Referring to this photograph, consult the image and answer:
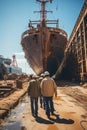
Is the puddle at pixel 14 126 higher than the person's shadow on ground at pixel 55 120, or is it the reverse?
the puddle at pixel 14 126

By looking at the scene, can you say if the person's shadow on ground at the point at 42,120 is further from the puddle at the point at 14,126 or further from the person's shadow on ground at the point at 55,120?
the puddle at the point at 14,126

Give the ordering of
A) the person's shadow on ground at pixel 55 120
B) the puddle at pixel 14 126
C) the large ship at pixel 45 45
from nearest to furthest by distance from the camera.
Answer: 1. the puddle at pixel 14 126
2. the person's shadow on ground at pixel 55 120
3. the large ship at pixel 45 45

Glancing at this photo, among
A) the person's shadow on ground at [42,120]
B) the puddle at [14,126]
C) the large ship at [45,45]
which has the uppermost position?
the large ship at [45,45]

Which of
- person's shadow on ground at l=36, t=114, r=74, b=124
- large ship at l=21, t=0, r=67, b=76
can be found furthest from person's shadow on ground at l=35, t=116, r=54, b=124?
large ship at l=21, t=0, r=67, b=76

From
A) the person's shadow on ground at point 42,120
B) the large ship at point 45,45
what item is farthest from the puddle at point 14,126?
the large ship at point 45,45

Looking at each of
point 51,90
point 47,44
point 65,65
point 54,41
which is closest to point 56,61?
point 65,65

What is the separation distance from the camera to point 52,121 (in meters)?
6.12

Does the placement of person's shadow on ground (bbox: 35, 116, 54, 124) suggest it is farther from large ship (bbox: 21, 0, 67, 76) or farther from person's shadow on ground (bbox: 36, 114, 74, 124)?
large ship (bbox: 21, 0, 67, 76)

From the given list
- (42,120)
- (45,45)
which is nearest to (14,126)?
(42,120)

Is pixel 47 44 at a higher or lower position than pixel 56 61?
higher

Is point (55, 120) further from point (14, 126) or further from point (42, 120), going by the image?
point (14, 126)

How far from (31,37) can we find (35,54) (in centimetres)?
247

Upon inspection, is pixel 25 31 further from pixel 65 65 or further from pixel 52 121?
pixel 52 121

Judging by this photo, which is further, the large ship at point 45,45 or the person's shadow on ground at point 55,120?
the large ship at point 45,45
